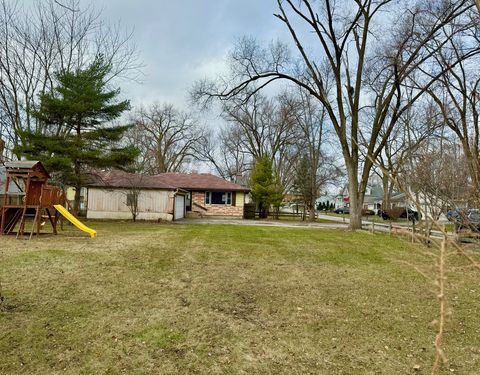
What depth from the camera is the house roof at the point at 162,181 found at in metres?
23.0

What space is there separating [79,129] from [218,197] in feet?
44.2

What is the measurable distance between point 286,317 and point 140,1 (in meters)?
8.03

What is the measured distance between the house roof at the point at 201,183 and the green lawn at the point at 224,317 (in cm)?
2071

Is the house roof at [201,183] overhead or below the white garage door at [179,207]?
overhead

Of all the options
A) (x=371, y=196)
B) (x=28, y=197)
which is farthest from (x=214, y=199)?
(x=371, y=196)

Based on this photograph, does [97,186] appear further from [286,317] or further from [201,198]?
[286,317]

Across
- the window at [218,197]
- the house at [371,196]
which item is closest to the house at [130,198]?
the window at [218,197]

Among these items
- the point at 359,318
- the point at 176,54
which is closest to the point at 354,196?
the point at 176,54

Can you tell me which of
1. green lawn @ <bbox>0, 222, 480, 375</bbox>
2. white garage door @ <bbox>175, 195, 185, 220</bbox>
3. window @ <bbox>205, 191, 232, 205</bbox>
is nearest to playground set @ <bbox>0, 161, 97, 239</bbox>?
green lawn @ <bbox>0, 222, 480, 375</bbox>

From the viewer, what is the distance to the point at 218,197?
29.7m

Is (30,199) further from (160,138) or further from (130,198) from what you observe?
(160,138)

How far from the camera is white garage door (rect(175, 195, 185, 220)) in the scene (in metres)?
24.6

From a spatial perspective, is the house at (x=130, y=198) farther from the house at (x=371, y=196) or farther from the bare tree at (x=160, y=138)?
the house at (x=371, y=196)

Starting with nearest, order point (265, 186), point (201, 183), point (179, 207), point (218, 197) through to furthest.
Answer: point (179, 207)
point (218, 197)
point (201, 183)
point (265, 186)
